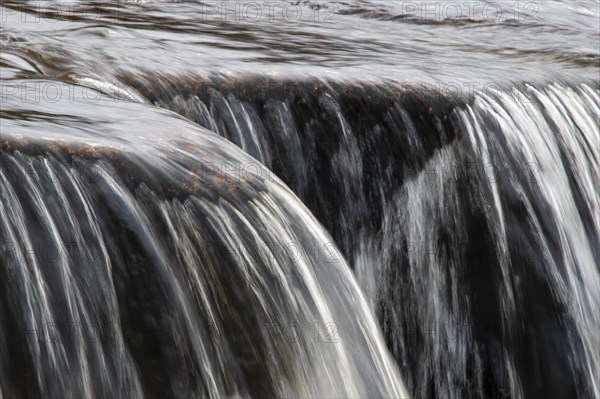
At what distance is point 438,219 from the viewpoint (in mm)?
Answer: 4094

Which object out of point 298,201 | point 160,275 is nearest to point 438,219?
point 298,201

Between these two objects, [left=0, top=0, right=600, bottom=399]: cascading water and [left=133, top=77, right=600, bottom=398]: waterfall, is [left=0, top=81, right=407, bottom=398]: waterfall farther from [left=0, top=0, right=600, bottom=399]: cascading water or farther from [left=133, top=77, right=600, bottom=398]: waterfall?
[left=133, top=77, right=600, bottom=398]: waterfall

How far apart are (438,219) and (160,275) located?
165 cm

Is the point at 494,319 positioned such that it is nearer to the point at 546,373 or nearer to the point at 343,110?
the point at 546,373

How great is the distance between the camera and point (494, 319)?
408 centimetres

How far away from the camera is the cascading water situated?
2615 mm

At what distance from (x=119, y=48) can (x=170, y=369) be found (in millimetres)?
1953

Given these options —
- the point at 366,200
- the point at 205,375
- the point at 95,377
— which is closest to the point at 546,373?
the point at 366,200

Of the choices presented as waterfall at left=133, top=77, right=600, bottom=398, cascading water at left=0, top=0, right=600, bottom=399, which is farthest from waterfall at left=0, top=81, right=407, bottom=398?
waterfall at left=133, top=77, right=600, bottom=398

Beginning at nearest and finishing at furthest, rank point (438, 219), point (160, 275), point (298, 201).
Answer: point (160, 275)
point (298, 201)
point (438, 219)

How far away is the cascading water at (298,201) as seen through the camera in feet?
8.58

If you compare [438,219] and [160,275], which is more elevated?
[160,275]

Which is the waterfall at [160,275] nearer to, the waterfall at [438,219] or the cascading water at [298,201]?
the cascading water at [298,201]

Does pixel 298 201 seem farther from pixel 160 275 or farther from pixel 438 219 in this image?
pixel 438 219
